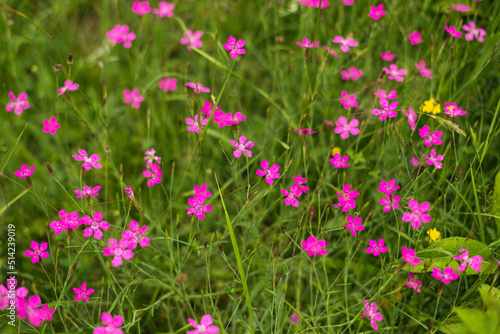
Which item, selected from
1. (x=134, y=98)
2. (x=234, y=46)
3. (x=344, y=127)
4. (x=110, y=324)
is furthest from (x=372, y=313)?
(x=134, y=98)

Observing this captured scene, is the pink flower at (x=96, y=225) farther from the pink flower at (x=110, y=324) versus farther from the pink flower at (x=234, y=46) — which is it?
the pink flower at (x=234, y=46)

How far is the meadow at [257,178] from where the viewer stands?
158 centimetres

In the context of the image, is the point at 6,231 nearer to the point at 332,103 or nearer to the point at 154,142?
the point at 154,142

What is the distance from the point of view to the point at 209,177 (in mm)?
2258

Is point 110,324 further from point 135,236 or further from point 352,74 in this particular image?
point 352,74

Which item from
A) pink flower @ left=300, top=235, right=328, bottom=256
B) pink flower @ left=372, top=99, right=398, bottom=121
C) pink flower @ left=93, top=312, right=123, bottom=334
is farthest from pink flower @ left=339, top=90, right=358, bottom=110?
pink flower @ left=93, top=312, right=123, bottom=334

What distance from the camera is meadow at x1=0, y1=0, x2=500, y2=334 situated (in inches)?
62.3

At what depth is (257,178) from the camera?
7.04 feet

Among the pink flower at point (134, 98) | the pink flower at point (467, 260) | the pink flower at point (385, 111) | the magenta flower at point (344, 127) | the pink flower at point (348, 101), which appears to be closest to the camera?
the pink flower at point (467, 260)

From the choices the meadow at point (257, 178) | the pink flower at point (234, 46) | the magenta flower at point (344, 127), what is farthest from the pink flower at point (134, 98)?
the magenta flower at point (344, 127)

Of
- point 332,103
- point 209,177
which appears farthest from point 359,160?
point 209,177

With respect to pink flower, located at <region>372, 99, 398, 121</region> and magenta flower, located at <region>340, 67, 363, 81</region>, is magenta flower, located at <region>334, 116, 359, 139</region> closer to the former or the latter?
pink flower, located at <region>372, 99, 398, 121</region>

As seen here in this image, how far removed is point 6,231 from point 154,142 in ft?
2.99

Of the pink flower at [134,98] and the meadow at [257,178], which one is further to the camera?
the pink flower at [134,98]
